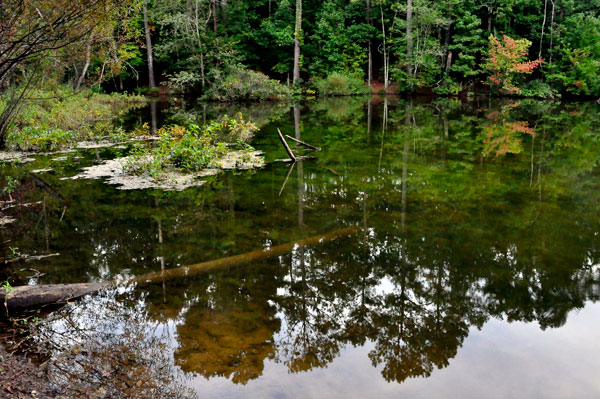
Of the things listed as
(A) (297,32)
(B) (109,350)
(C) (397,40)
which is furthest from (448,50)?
(B) (109,350)

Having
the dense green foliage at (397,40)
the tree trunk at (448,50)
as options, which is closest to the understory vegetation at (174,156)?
the dense green foliage at (397,40)

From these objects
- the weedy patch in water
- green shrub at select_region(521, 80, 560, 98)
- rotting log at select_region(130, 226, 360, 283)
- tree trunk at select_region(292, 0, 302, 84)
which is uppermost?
tree trunk at select_region(292, 0, 302, 84)

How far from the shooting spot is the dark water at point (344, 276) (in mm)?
4004

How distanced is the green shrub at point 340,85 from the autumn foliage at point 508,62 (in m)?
8.88

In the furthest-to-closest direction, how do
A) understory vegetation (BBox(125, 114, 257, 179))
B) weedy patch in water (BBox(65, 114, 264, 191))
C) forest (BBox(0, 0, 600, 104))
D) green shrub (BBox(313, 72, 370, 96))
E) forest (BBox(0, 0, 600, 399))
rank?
Answer: green shrub (BBox(313, 72, 370, 96)), forest (BBox(0, 0, 600, 104)), understory vegetation (BBox(125, 114, 257, 179)), weedy patch in water (BBox(65, 114, 264, 191)), forest (BBox(0, 0, 600, 399))

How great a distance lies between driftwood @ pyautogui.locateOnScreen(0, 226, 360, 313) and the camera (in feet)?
15.5

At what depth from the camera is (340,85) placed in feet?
114

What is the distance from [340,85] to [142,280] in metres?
31.1

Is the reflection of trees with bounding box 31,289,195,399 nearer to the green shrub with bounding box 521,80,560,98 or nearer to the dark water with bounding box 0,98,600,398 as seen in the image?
the dark water with bounding box 0,98,600,398

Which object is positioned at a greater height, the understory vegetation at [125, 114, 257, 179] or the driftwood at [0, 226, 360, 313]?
the understory vegetation at [125, 114, 257, 179]

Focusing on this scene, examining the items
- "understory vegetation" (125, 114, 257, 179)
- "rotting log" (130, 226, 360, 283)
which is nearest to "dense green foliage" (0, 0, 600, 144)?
"understory vegetation" (125, 114, 257, 179)

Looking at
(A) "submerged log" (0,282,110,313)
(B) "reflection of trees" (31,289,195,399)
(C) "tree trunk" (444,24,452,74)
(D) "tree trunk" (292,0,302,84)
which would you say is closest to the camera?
(B) "reflection of trees" (31,289,195,399)

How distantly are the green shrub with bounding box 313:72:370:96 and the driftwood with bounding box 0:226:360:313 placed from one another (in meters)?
29.0

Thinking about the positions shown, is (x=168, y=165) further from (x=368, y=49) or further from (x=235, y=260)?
Answer: (x=368, y=49)
